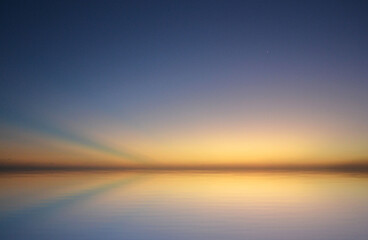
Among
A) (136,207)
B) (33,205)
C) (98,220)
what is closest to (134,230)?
(98,220)

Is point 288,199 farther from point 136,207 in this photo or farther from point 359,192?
Result: point 136,207

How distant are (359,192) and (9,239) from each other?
831 centimetres

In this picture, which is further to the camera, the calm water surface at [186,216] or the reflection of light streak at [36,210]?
the reflection of light streak at [36,210]

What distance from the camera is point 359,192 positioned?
26.2 feet

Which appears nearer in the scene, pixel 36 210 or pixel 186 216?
pixel 186 216

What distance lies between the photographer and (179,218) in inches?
197

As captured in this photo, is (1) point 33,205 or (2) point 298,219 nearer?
(2) point 298,219

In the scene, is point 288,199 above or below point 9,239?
above

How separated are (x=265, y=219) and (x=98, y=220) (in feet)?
9.34

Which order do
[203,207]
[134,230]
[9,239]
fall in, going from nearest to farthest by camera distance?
[9,239] < [134,230] < [203,207]

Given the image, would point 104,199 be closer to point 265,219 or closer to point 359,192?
point 265,219

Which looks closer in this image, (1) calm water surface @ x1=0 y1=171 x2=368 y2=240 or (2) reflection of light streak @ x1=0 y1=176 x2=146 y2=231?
(1) calm water surface @ x1=0 y1=171 x2=368 y2=240

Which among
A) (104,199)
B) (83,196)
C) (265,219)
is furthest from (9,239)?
(265,219)

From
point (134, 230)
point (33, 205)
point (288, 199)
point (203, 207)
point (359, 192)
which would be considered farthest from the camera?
point (359, 192)
